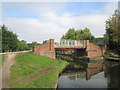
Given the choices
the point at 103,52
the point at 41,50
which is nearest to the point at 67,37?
the point at 103,52

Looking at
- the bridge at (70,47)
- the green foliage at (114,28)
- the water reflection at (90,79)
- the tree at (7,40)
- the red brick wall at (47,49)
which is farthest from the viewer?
the green foliage at (114,28)

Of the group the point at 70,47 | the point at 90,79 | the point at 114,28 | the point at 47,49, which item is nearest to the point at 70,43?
the point at 70,47

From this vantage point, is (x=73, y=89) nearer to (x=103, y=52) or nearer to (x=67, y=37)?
(x=103, y=52)

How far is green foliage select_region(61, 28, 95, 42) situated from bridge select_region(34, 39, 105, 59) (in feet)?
84.9

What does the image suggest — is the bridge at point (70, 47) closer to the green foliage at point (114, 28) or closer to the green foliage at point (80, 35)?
the green foliage at point (114, 28)

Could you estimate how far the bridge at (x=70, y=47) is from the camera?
41581 mm

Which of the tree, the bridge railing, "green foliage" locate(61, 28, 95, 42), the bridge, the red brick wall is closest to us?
the red brick wall

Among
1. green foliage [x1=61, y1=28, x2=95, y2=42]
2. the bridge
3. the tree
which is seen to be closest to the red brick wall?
the bridge

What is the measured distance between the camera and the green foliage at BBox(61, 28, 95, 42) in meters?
85.4

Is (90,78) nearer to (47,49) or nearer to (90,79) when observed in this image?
(90,79)

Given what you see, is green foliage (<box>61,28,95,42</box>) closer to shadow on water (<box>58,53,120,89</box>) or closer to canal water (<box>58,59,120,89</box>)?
shadow on water (<box>58,53,120,89</box>)

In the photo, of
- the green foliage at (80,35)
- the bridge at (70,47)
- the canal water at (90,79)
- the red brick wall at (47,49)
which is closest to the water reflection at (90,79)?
the canal water at (90,79)

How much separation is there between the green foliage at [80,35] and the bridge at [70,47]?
25.9m

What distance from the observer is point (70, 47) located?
48906 millimetres
